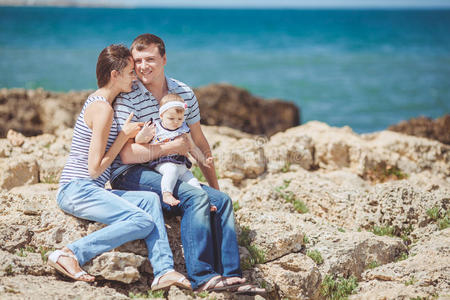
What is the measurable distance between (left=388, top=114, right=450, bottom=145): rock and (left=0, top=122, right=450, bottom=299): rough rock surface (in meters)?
3.12

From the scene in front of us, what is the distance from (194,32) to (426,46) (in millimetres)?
29607

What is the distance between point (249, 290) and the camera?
4.48 meters

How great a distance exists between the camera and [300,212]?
253 inches

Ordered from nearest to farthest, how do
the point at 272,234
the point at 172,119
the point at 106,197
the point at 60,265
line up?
1. the point at 60,265
2. the point at 106,197
3. the point at 172,119
4. the point at 272,234

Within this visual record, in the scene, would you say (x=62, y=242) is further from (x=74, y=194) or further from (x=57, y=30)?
(x=57, y=30)

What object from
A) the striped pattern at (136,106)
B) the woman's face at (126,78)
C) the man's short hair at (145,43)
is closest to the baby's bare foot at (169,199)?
the striped pattern at (136,106)

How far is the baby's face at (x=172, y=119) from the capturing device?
16.2 ft

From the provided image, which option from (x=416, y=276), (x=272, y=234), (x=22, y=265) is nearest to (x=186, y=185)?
(x=272, y=234)

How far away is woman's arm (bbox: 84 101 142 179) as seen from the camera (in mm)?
4672

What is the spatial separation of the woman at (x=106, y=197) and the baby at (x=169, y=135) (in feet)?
0.46

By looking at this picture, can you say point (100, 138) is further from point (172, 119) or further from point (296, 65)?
point (296, 65)

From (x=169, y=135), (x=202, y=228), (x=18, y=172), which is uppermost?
(x=169, y=135)

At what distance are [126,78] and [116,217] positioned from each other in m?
1.37

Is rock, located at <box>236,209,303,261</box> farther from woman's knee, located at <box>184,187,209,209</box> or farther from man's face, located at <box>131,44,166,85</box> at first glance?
man's face, located at <box>131,44,166,85</box>
